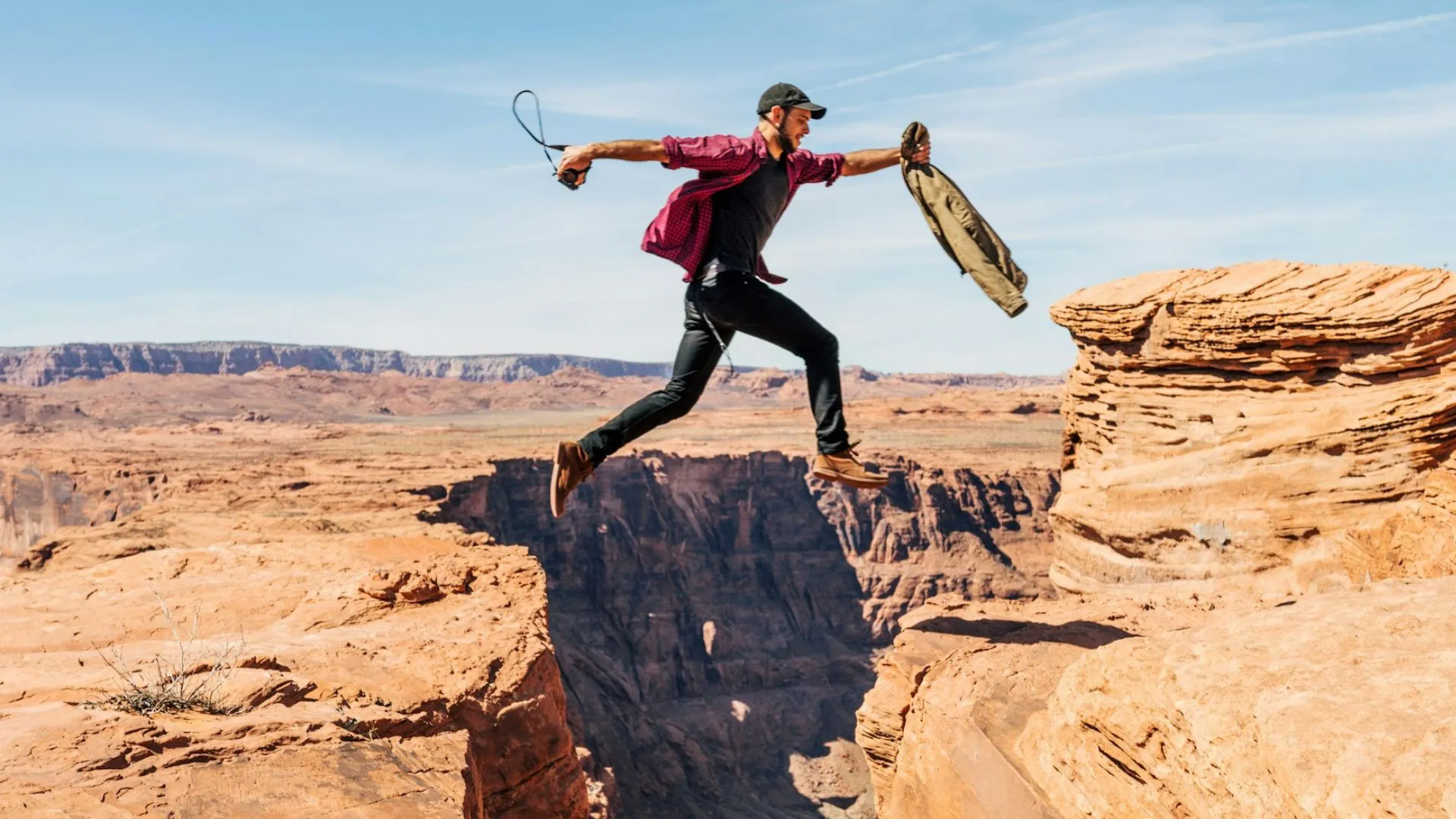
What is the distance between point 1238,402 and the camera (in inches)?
476

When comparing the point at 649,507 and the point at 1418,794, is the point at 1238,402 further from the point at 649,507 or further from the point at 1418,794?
the point at 649,507

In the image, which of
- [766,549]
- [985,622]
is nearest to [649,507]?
[766,549]

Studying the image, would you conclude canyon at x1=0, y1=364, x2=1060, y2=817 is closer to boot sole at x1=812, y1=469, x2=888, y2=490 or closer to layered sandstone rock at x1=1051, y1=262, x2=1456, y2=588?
boot sole at x1=812, y1=469, x2=888, y2=490

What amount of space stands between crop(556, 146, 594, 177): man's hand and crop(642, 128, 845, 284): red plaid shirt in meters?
0.35

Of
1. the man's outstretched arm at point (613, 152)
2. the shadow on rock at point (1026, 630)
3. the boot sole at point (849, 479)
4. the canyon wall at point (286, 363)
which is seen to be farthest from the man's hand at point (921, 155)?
the canyon wall at point (286, 363)

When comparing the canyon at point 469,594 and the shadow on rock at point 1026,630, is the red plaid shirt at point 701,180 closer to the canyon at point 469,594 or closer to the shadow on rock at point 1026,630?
the canyon at point 469,594

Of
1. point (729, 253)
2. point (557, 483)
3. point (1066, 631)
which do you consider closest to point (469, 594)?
point (557, 483)

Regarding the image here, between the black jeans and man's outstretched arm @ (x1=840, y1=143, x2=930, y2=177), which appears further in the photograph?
man's outstretched arm @ (x1=840, y1=143, x2=930, y2=177)

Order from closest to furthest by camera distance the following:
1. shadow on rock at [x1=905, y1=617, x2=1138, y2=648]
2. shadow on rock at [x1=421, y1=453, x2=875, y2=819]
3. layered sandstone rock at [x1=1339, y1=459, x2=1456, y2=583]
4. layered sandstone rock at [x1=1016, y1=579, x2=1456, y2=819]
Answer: layered sandstone rock at [x1=1016, y1=579, x2=1456, y2=819]
shadow on rock at [x1=905, y1=617, x2=1138, y2=648]
layered sandstone rock at [x1=1339, y1=459, x2=1456, y2=583]
shadow on rock at [x1=421, y1=453, x2=875, y2=819]

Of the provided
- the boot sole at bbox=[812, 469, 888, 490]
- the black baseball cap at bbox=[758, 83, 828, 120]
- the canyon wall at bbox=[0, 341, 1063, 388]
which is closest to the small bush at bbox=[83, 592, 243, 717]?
the boot sole at bbox=[812, 469, 888, 490]

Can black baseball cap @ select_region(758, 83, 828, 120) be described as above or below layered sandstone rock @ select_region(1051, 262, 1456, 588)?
above

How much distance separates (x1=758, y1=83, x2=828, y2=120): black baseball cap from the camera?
515 centimetres

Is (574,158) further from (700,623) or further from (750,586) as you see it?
(750,586)

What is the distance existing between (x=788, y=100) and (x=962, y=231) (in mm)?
1022
